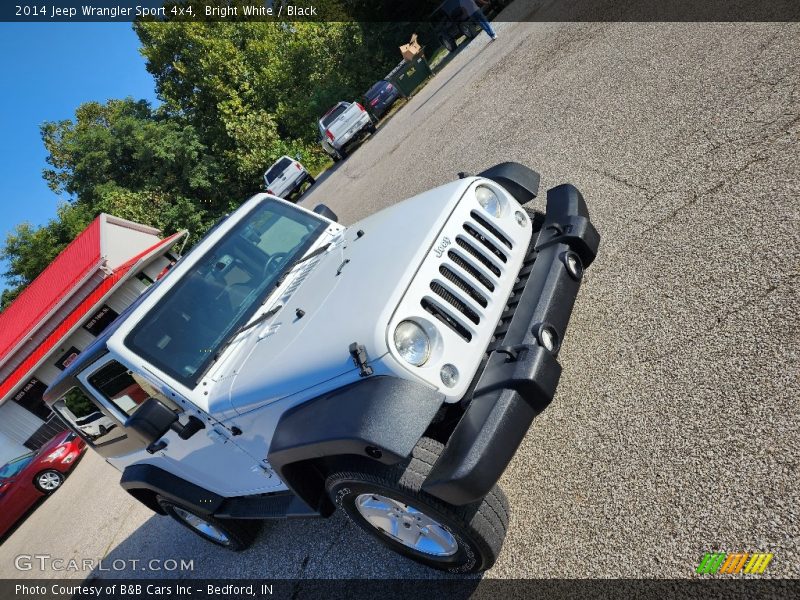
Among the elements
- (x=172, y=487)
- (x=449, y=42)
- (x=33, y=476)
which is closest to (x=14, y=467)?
(x=33, y=476)

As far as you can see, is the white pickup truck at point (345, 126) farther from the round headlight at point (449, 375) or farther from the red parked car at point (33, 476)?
the round headlight at point (449, 375)

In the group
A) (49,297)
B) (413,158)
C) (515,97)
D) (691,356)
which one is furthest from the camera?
(49,297)

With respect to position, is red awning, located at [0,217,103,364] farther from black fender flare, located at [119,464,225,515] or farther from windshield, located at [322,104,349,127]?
black fender flare, located at [119,464,225,515]

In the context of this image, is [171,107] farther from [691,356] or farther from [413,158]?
[691,356]

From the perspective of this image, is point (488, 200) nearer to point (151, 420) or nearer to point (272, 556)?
point (151, 420)

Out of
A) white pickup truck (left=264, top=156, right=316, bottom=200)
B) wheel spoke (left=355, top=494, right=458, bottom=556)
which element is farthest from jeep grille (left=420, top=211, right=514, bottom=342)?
white pickup truck (left=264, top=156, right=316, bottom=200)

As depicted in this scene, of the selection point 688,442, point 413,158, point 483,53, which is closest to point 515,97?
point 413,158

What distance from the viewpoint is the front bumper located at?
237 centimetres

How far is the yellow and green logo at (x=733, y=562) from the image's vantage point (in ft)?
7.32

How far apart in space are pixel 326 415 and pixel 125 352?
1.72m

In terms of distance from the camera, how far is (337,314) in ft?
9.98

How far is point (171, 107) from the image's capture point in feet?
108

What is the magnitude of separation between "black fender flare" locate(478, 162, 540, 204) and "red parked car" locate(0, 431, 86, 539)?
9231 millimetres

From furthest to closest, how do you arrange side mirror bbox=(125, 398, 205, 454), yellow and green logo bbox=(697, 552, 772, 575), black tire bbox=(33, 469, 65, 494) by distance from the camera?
black tire bbox=(33, 469, 65, 494)
side mirror bbox=(125, 398, 205, 454)
yellow and green logo bbox=(697, 552, 772, 575)
